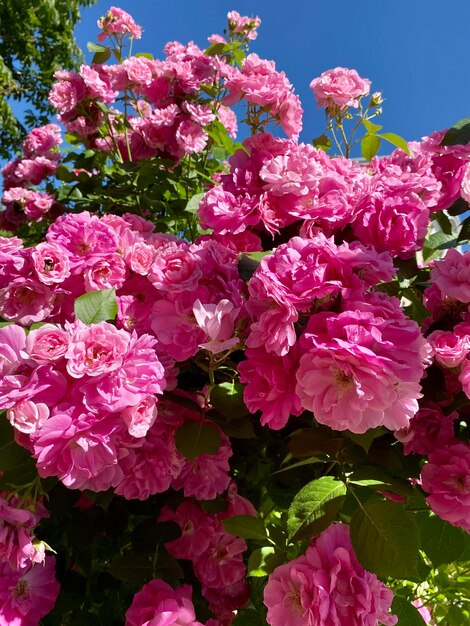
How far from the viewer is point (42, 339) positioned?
0.72 metres

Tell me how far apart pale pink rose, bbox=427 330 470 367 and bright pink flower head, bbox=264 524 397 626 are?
280 mm

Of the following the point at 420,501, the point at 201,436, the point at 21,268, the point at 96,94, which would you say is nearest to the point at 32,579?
the point at 201,436

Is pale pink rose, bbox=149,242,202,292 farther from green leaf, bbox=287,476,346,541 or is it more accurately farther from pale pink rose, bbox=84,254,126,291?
green leaf, bbox=287,476,346,541

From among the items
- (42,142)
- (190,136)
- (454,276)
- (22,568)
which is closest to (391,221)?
(454,276)

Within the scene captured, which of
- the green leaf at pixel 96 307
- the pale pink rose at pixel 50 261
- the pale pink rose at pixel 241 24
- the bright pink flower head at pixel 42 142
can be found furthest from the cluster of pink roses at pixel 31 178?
the green leaf at pixel 96 307

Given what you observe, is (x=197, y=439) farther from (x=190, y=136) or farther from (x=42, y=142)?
(x=42, y=142)

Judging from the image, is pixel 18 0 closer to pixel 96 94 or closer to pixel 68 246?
pixel 96 94

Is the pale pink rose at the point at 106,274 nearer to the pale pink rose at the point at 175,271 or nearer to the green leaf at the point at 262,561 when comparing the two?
the pale pink rose at the point at 175,271

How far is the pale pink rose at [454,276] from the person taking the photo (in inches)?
31.3

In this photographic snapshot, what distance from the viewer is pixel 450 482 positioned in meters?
0.82

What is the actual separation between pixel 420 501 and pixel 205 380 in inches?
17.9

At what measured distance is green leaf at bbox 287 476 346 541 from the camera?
0.75 metres

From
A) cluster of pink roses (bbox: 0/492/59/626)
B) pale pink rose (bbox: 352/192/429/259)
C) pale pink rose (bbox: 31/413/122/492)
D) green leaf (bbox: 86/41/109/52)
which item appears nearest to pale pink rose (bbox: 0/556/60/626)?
cluster of pink roses (bbox: 0/492/59/626)

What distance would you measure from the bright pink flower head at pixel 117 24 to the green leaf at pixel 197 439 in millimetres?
1597
